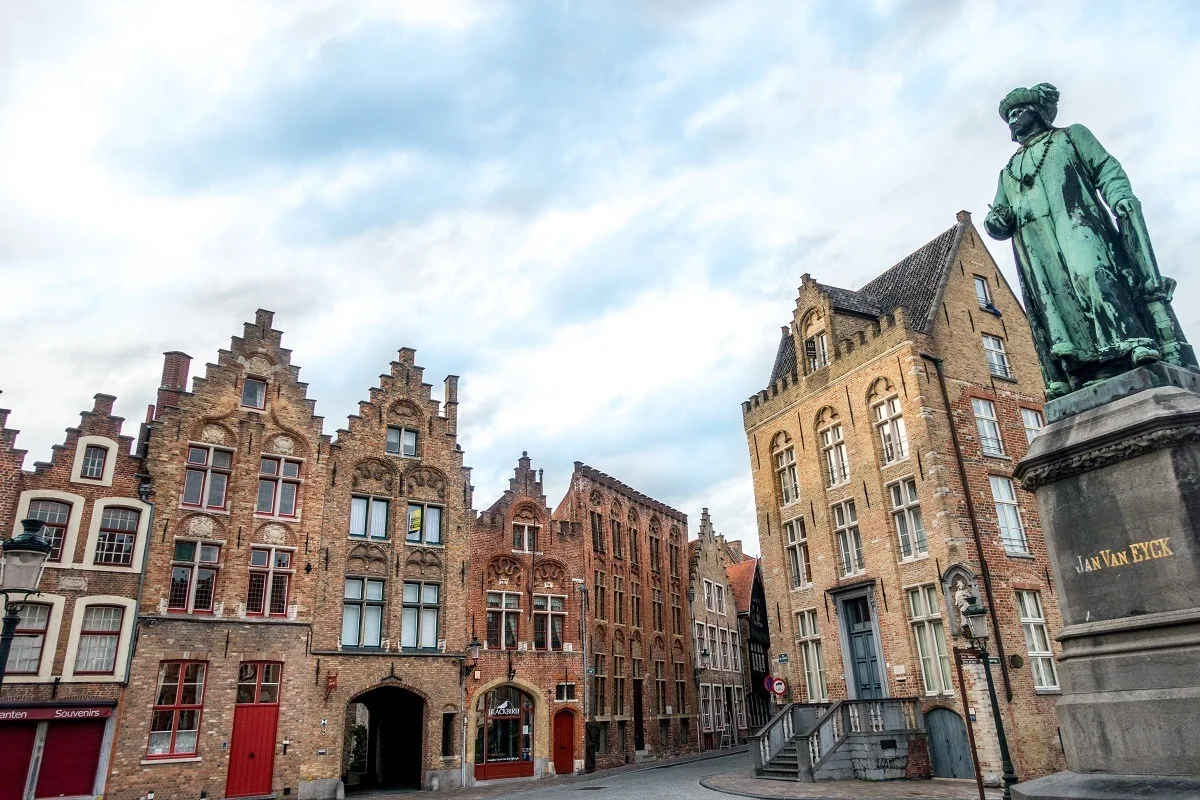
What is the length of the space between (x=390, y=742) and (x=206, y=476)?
11.4m

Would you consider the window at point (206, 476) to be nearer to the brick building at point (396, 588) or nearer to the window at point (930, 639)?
the brick building at point (396, 588)

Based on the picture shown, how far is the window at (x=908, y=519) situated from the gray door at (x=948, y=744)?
154 inches

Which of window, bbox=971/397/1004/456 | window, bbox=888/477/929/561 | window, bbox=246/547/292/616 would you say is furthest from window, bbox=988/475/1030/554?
window, bbox=246/547/292/616

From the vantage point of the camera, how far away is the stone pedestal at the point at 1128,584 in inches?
232

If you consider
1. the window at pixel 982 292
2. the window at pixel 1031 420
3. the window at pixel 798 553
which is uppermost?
the window at pixel 982 292

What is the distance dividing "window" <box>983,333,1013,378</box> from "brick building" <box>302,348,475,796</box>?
671 inches

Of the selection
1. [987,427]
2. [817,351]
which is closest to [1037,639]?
[987,427]

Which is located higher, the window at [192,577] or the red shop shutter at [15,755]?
the window at [192,577]

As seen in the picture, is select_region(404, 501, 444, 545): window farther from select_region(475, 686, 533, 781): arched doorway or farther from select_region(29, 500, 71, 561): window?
select_region(29, 500, 71, 561): window

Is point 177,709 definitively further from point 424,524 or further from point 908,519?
point 908,519

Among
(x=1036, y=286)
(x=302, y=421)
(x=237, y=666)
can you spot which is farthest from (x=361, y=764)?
(x=1036, y=286)

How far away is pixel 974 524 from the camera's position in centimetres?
1967

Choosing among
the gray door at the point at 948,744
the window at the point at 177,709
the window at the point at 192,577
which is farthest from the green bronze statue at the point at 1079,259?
the window at the point at 177,709

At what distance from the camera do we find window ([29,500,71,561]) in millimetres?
19219
